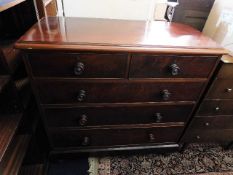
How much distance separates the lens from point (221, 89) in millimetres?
996

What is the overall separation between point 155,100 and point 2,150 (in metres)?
0.79

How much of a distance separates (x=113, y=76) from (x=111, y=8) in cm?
64

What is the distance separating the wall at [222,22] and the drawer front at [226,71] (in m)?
0.37

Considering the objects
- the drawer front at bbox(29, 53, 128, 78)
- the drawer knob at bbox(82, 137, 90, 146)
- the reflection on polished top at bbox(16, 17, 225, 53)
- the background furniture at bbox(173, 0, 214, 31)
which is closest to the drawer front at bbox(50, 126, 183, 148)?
the drawer knob at bbox(82, 137, 90, 146)

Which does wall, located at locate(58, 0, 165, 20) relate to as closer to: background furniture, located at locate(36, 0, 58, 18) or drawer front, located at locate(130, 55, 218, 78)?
background furniture, located at locate(36, 0, 58, 18)

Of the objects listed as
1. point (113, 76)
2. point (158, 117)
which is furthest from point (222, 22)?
point (113, 76)

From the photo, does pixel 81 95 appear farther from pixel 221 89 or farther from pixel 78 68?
pixel 221 89

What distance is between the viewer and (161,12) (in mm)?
1270

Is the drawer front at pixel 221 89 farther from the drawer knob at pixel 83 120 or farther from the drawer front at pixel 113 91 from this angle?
the drawer knob at pixel 83 120

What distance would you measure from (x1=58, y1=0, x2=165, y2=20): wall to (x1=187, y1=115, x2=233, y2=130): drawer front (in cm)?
85

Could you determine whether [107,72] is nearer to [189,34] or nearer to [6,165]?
[189,34]

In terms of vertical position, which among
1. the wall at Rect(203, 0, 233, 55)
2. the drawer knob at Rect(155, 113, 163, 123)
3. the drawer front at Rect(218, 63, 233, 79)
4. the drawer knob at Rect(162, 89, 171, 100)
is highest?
the wall at Rect(203, 0, 233, 55)

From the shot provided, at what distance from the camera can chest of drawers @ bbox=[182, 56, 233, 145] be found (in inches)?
37.0

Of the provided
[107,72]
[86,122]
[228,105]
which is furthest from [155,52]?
[228,105]
